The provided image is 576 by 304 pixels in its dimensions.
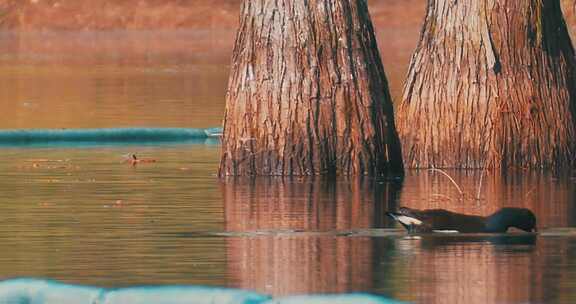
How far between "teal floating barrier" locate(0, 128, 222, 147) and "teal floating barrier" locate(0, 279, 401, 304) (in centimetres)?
1380

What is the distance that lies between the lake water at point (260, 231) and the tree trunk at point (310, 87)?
0.38 m

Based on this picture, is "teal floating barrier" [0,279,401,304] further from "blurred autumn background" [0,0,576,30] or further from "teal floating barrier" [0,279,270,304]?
"blurred autumn background" [0,0,576,30]

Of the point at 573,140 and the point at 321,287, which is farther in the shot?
the point at 573,140

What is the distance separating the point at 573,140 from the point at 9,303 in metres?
10.4

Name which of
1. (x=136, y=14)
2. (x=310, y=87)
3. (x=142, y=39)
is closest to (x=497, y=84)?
(x=310, y=87)

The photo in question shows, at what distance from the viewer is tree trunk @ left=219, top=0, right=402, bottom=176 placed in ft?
67.8

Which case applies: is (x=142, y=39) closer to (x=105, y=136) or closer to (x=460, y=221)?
(x=105, y=136)

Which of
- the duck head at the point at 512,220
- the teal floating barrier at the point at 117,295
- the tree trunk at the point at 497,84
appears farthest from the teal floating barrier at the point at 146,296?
the tree trunk at the point at 497,84

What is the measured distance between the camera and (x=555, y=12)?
72.0 ft

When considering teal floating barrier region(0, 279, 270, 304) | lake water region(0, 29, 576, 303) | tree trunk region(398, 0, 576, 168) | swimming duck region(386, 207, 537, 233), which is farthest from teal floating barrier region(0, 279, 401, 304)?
tree trunk region(398, 0, 576, 168)

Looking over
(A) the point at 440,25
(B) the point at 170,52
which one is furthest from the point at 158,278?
(B) the point at 170,52

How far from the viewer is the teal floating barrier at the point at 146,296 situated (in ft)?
39.6

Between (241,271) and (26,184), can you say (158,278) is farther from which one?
(26,184)

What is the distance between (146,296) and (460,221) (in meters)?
4.02
